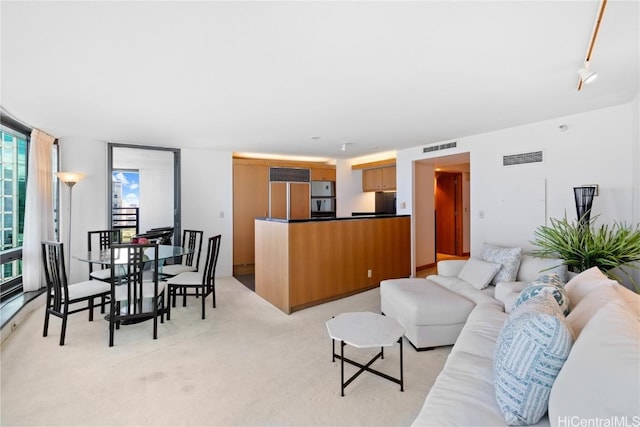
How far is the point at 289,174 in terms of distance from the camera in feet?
21.4

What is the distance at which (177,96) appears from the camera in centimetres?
280

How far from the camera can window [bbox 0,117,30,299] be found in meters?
3.61

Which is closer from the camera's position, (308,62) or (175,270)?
(308,62)

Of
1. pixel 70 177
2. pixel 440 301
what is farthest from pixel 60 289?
pixel 440 301

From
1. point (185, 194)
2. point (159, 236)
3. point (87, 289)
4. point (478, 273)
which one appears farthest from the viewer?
point (185, 194)

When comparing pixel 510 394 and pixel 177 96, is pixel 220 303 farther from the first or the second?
pixel 510 394

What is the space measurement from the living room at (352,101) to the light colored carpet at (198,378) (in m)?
0.17

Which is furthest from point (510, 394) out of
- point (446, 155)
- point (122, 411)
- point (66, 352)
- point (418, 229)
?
point (418, 229)

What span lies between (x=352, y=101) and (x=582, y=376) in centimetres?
263

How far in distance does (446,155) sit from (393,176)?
160 cm

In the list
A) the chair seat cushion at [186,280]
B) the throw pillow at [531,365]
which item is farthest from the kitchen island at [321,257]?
the throw pillow at [531,365]

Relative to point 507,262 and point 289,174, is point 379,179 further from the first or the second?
point 507,262

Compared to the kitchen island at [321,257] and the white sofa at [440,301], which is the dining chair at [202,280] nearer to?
the kitchen island at [321,257]

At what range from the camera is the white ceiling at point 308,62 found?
62.9 inches
